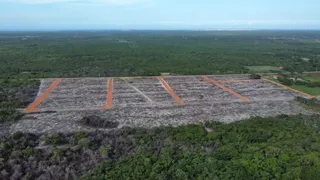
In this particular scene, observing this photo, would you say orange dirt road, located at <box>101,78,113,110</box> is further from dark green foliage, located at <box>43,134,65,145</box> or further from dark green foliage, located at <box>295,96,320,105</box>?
dark green foliage, located at <box>295,96,320,105</box>

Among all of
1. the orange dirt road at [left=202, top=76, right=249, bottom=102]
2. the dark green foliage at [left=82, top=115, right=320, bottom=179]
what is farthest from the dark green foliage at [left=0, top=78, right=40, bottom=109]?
the orange dirt road at [left=202, top=76, right=249, bottom=102]

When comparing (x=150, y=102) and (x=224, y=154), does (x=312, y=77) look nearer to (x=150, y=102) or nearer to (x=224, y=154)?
(x=150, y=102)

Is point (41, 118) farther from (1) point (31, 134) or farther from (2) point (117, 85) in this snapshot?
(2) point (117, 85)

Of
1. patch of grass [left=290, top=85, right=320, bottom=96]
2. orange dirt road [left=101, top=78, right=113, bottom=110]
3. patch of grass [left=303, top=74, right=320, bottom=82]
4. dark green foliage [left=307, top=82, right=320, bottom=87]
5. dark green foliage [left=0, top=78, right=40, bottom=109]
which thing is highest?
dark green foliage [left=0, top=78, right=40, bottom=109]

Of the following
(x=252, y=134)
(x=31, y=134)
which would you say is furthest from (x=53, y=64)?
(x=252, y=134)

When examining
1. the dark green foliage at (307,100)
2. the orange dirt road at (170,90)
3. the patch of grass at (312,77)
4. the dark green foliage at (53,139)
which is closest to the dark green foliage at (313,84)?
the patch of grass at (312,77)
